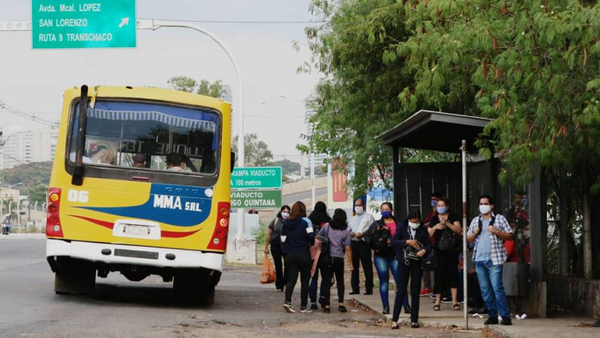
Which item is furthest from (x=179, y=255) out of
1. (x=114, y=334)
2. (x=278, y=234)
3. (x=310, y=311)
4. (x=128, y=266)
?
(x=278, y=234)

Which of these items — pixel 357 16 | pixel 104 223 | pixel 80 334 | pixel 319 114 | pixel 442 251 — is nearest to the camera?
pixel 80 334

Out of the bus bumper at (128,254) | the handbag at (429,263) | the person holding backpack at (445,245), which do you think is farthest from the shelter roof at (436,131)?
the bus bumper at (128,254)

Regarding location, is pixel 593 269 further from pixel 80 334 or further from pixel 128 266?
pixel 80 334

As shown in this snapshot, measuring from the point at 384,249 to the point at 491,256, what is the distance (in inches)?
83.7

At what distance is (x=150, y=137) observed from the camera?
1627 cm

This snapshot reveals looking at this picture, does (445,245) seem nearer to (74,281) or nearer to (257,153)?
(74,281)

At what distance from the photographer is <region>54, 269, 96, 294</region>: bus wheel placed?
1756 centimetres

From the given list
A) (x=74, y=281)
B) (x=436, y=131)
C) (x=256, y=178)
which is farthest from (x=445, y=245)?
(x=256, y=178)

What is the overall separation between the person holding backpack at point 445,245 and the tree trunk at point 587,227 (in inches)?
73.9

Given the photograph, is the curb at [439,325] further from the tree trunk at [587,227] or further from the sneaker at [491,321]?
the tree trunk at [587,227]

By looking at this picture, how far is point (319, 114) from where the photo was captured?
28484 mm

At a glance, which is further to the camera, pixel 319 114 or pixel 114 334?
pixel 319 114

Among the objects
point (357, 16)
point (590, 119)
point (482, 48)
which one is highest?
point (357, 16)

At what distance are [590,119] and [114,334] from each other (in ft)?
19.0
